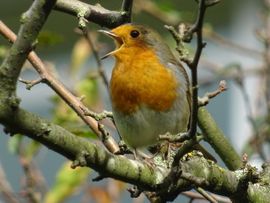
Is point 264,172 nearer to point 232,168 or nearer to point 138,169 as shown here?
point 232,168

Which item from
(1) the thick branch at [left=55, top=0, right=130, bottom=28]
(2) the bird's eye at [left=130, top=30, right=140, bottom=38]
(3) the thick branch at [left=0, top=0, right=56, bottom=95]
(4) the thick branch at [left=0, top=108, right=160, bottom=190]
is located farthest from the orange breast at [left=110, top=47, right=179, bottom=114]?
(3) the thick branch at [left=0, top=0, right=56, bottom=95]

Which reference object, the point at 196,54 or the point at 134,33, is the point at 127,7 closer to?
the point at 134,33

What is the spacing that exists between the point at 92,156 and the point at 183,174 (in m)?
0.34

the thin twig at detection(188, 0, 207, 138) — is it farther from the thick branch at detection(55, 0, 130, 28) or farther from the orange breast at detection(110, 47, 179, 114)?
the orange breast at detection(110, 47, 179, 114)

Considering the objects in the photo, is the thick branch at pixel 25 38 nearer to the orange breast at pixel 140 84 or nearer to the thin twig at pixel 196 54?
the thin twig at pixel 196 54

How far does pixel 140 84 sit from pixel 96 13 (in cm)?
41

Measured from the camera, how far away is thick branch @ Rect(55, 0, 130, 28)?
326cm

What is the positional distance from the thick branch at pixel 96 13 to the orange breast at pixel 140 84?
0.98 ft

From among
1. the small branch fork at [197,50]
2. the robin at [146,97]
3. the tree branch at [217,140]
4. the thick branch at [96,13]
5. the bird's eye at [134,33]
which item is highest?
the small branch fork at [197,50]

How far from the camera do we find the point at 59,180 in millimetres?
4316

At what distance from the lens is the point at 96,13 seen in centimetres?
344

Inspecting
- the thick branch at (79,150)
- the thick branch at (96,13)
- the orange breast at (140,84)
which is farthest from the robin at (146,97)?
the thick branch at (79,150)

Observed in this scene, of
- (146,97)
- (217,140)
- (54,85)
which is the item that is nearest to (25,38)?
(54,85)

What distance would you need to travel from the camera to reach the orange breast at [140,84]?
359cm
